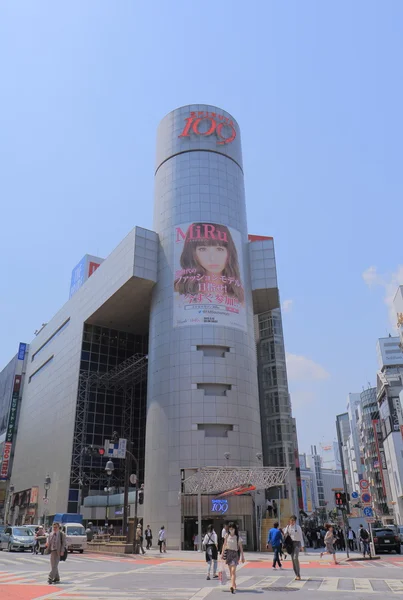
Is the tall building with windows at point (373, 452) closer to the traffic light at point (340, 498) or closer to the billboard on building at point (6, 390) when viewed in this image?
the billboard on building at point (6, 390)

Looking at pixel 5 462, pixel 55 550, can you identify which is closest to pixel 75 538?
pixel 55 550

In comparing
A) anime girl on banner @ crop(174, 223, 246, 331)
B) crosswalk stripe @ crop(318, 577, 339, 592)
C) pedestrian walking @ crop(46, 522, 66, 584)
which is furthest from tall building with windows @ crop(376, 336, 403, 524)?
pedestrian walking @ crop(46, 522, 66, 584)

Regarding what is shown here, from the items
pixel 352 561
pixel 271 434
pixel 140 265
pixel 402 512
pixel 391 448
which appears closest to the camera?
pixel 352 561

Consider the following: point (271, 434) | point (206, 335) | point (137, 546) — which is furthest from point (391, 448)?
point (137, 546)

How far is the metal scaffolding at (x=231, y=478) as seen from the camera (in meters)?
36.6

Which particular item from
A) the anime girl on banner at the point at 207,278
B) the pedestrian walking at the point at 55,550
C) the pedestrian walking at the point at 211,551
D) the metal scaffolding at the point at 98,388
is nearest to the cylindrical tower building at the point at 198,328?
the anime girl on banner at the point at 207,278

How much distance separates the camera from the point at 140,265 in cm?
5284

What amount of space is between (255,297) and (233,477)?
23.5 meters

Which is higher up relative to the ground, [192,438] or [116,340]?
[116,340]

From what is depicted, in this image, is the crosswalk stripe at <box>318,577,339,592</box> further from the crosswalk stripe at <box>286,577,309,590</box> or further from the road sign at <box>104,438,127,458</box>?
the road sign at <box>104,438,127,458</box>

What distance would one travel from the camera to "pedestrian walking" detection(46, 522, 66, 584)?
15.6m

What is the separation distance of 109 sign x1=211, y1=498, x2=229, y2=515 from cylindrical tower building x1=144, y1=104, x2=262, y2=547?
147 inches

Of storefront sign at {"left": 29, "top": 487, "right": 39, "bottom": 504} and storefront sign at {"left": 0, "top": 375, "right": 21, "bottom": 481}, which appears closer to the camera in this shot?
storefront sign at {"left": 29, "top": 487, "right": 39, "bottom": 504}

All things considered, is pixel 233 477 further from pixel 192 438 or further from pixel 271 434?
pixel 271 434
